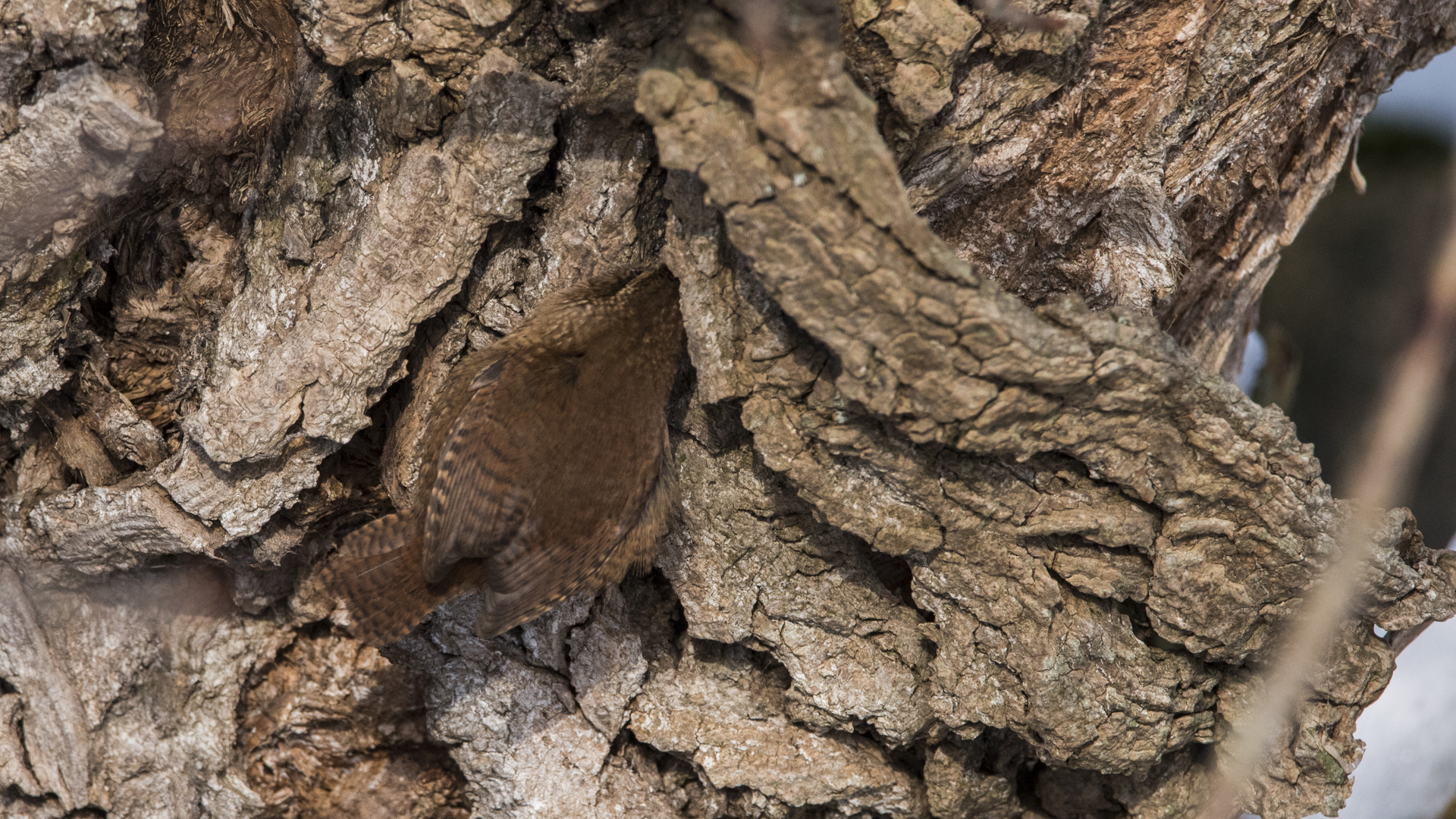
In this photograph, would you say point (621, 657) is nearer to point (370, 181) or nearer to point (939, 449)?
point (939, 449)

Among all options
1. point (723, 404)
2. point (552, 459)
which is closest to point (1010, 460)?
point (723, 404)

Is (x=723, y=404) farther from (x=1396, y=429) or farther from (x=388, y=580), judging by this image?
(x=1396, y=429)

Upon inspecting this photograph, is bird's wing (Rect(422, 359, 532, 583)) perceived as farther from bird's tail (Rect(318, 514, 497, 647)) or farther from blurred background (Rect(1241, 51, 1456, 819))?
Result: blurred background (Rect(1241, 51, 1456, 819))

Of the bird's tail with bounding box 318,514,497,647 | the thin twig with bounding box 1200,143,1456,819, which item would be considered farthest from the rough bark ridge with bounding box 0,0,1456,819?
the thin twig with bounding box 1200,143,1456,819

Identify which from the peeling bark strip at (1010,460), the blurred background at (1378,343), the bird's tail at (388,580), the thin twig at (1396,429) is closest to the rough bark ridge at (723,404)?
the peeling bark strip at (1010,460)

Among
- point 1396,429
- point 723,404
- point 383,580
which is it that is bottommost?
point 383,580

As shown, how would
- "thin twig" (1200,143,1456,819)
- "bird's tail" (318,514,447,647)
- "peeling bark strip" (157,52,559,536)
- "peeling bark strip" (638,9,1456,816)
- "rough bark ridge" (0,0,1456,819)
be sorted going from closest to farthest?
"thin twig" (1200,143,1456,819)
"peeling bark strip" (638,9,1456,816)
"rough bark ridge" (0,0,1456,819)
"peeling bark strip" (157,52,559,536)
"bird's tail" (318,514,447,647)

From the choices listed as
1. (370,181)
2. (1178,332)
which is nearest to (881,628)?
(1178,332)

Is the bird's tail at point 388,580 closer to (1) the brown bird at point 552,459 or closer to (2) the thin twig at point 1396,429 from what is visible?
(1) the brown bird at point 552,459
